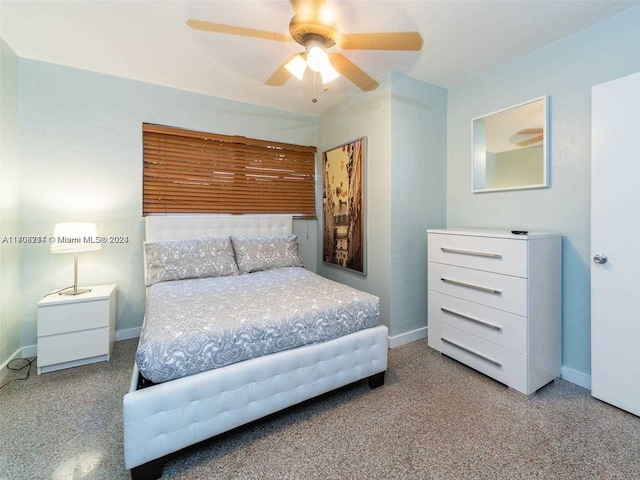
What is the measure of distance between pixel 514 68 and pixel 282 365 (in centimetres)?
294

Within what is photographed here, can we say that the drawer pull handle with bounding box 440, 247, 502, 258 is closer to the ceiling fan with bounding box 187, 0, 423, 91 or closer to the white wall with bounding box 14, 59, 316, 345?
the ceiling fan with bounding box 187, 0, 423, 91

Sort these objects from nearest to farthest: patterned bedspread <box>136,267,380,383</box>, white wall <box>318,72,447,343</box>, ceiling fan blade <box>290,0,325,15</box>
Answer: patterned bedspread <box>136,267,380,383</box> → ceiling fan blade <box>290,0,325,15</box> → white wall <box>318,72,447,343</box>

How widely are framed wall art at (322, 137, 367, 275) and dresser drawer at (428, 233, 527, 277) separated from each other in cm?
77

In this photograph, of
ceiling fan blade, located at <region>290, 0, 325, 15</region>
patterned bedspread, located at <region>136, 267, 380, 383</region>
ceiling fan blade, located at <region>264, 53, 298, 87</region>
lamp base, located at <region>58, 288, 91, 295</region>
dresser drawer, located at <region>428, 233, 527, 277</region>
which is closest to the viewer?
patterned bedspread, located at <region>136, 267, 380, 383</region>

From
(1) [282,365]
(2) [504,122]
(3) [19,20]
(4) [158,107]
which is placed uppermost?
(3) [19,20]

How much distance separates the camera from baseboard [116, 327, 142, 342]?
→ 2.83m

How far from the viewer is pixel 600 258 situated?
6.02ft

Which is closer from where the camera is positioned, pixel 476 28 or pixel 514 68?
pixel 476 28

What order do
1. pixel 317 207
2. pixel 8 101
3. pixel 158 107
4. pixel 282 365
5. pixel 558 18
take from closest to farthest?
pixel 282 365
pixel 558 18
pixel 8 101
pixel 158 107
pixel 317 207

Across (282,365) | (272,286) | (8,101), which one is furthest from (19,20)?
(282,365)

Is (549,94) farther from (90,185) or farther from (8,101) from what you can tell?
(8,101)

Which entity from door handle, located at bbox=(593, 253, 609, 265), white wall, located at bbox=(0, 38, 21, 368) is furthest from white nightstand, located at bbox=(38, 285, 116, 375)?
door handle, located at bbox=(593, 253, 609, 265)

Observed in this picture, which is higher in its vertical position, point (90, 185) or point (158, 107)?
point (158, 107)

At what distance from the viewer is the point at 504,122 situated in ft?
8.20
